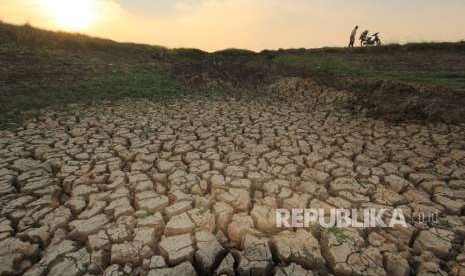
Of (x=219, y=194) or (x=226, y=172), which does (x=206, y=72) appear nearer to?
(x=226, y=172)

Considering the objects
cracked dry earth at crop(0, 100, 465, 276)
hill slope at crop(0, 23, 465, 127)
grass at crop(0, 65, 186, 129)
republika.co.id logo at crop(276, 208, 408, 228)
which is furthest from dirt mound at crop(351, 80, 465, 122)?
grass at crop(0, 65, 186, 129)

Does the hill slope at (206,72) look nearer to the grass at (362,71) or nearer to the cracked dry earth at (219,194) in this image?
the grass at (362,71)

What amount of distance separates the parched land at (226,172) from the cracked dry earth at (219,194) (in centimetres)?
1

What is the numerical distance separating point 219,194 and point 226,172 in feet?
1.37

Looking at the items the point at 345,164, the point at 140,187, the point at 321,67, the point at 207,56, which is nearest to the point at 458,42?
the point at 321,67

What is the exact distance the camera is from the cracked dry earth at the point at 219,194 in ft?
6.21

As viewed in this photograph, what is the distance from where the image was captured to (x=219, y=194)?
A: 2.57 metres

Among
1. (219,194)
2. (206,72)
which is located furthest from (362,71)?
(219,194)

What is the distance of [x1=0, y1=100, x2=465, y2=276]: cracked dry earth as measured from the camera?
6.21 feet

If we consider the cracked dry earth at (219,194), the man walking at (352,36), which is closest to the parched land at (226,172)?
the cracked dry earth at (219,194)

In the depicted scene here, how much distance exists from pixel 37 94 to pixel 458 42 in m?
10.4

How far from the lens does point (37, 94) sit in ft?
17.7

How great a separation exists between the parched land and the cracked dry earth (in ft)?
0.04

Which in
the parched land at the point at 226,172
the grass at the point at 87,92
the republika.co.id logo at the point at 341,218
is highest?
the grass at the point at 87,92
